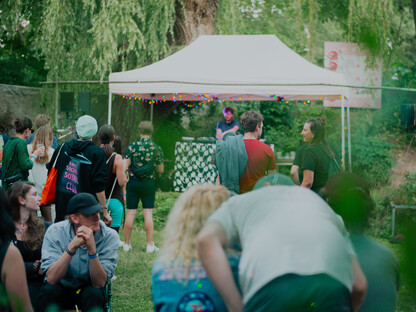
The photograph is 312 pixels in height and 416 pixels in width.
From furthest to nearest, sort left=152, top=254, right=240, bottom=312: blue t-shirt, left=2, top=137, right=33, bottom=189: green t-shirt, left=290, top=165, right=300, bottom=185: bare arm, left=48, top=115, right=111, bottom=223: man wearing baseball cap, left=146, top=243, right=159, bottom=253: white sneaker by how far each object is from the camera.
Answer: left=146, top=243, right=159, bottom=253: white sneaker < left=2, top=137, right=33, bottom=189: green t-shirt < left=290, top=165, right=300, bottom=185: bare arm < left=48, top=115, right=111, bottom=223: man wearing baseball cap < left=152, top=254, right=240, bottom=312: blue t-shirt

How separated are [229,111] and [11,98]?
4.55 metres

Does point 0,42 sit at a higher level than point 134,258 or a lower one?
higher

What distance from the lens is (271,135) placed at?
16172mm

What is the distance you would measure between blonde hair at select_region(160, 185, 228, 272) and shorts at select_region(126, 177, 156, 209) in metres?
4.58

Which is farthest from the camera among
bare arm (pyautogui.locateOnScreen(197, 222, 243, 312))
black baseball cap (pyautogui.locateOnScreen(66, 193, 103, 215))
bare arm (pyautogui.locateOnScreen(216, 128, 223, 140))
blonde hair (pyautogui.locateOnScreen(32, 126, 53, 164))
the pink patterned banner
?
bare arm (pyautogui.locateOnScreen(216, 128, 223, 140))

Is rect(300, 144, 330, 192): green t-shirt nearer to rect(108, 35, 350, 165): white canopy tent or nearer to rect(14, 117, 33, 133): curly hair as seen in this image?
rect(108, 35, 350, 165): white canopy tent

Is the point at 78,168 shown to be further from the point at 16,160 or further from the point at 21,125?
the point at 21,125

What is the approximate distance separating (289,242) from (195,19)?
1064 centimetres

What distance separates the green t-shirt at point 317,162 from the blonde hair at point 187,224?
9.97ft

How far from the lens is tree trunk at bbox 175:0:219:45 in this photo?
12095mm

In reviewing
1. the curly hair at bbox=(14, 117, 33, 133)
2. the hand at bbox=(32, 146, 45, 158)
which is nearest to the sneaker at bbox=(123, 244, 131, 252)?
the hand at bbox=(32, 146, 45, 158)

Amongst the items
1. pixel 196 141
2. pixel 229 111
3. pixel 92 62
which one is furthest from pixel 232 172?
pixel 196 141

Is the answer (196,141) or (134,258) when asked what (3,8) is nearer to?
(196,141)

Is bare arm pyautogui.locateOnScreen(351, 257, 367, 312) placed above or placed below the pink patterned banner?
below
